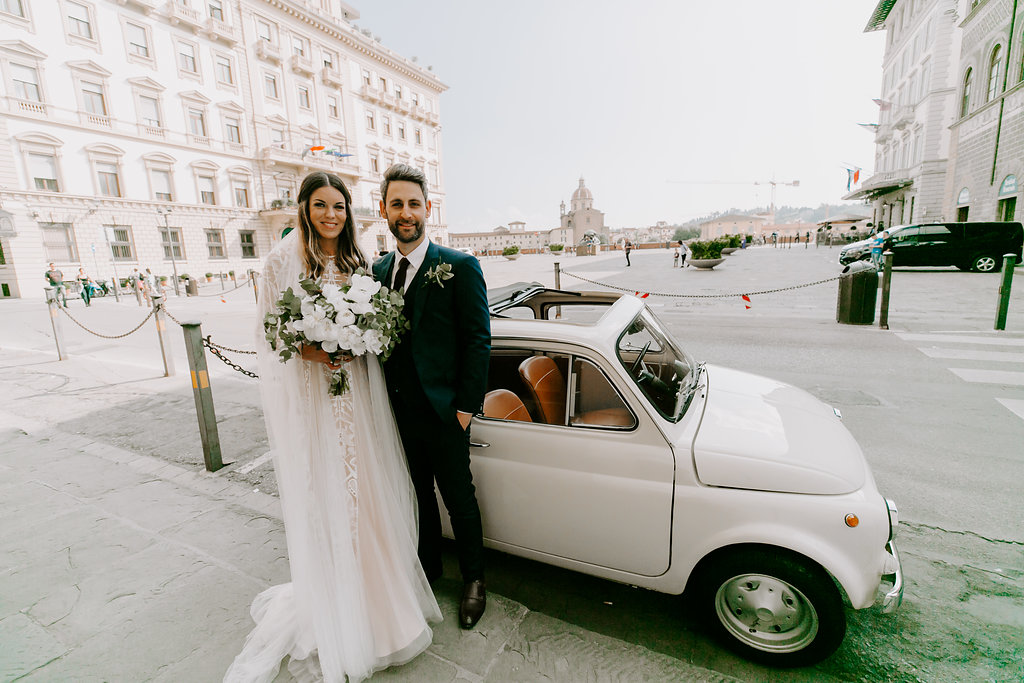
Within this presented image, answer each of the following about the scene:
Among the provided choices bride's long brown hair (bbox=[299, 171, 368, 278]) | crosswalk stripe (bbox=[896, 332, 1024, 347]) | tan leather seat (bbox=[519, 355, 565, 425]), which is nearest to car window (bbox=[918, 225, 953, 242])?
crosswalk stripe (bbox=[896, 332, 1024, 347])

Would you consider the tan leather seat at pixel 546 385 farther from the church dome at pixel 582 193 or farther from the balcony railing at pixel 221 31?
the church dome at pixel 582 193

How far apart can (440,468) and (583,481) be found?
0.75 metres

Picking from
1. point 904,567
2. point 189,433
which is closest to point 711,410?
point 904,567

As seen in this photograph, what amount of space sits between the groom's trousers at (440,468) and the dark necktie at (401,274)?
537mm

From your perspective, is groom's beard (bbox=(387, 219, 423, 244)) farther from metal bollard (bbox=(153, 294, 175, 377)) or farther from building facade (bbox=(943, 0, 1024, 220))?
building facade (bbox=(943, 0, 1024, 220))

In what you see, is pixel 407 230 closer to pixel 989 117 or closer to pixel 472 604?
pixel 472 604

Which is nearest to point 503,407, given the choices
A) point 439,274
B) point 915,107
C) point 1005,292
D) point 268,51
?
point 439,274

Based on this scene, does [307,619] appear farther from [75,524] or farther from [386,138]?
[386,138]

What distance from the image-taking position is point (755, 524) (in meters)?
2.07

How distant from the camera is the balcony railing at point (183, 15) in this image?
30.3 m

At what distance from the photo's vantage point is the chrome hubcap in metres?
2.12

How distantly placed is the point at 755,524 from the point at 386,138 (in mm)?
54599

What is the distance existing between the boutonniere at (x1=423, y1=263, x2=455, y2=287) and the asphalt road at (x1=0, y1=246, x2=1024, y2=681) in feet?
6.15

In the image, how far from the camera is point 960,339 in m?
8.04
